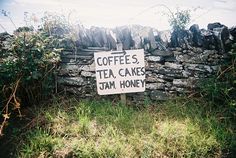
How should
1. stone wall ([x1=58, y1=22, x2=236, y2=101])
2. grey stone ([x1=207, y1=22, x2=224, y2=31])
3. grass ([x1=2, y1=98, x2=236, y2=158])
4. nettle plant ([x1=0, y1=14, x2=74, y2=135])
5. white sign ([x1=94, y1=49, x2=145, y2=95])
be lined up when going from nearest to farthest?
1. grass ([x1=2, y1=98, x2=236, y2=158])
2. nettle plant ([x1=0, y1=14, x2=74, y2=135])
3. white sign ([x1=94, y1=49, x2=145, y2=95])
4. stone wall ([x1=58, y1=22, x2=236, y2=101])
5. grey stone ([x1=207, y1=22, x2=224, y2=31])

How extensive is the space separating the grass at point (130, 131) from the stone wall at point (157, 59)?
31cm

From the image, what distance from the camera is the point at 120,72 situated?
15.0ft

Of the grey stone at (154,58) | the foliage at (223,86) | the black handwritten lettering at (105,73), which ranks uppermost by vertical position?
the grey stone at (154,58)

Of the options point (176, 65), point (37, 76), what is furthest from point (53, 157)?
point (176, 65)

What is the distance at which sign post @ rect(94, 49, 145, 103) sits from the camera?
14.9 feet

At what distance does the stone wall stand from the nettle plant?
0.26 metres

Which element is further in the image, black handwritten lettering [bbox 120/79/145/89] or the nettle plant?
black handwritten lettering [bbox 120/79/145/89]

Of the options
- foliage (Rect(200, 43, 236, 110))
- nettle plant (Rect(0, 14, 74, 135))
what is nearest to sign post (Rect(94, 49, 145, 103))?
nettle plant (Rect(0, 14, 74, 135))

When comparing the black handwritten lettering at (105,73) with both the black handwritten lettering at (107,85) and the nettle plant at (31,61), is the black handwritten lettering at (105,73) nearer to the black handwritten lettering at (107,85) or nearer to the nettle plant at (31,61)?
the black handwritten lettering at (107,85)

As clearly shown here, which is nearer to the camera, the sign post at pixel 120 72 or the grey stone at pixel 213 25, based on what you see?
the sign post at pixel 120 72

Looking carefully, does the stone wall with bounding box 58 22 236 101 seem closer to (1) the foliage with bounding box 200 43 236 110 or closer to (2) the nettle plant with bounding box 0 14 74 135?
(1) the foliage with bounding box 200 43 236 110

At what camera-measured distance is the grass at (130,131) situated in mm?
3582

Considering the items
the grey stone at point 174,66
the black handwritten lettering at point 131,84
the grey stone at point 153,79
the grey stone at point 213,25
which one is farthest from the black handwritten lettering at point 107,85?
the grey stone at point 213,25

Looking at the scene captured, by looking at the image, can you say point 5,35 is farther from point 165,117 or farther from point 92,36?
point 165,117
